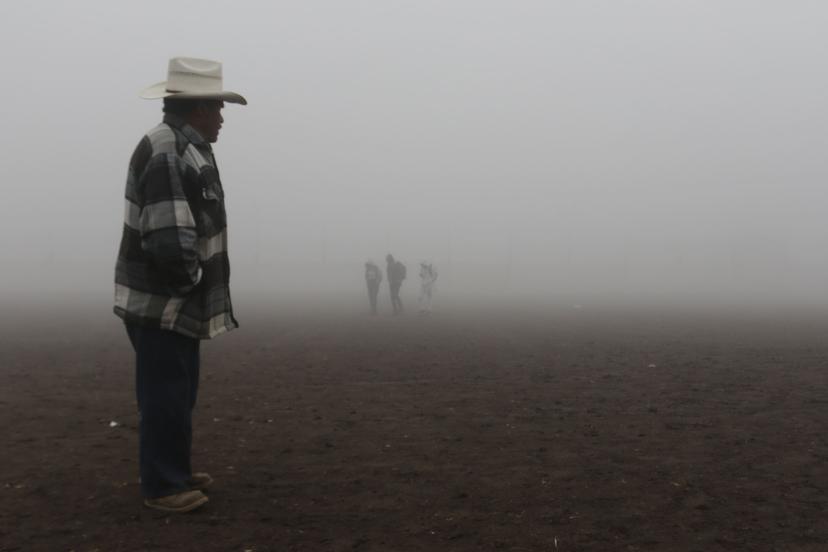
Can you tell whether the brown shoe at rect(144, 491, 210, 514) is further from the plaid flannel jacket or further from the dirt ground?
the plaid flannel jacket

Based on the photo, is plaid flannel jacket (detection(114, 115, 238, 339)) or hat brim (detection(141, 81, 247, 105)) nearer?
plaid flannel jacket (detection(114, 115, 238, 339))

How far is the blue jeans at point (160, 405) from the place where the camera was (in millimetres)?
4402

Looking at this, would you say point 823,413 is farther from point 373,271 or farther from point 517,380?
point 373,271

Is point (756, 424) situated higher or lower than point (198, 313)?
lower

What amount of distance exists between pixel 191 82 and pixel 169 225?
3.12 feet

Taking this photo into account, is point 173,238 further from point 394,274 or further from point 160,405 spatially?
point 394,274

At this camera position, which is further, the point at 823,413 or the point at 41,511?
the point at 823,413

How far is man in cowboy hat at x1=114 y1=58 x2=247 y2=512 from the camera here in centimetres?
429

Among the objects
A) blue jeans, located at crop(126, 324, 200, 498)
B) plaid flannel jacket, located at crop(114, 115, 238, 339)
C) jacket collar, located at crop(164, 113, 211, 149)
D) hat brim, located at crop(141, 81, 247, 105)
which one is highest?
hat brim, located at crop(141, 81, 247, 105)

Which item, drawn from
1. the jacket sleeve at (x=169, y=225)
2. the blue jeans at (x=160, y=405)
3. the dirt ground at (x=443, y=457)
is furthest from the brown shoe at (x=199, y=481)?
the jacket sleeve at (x=169, y=225)

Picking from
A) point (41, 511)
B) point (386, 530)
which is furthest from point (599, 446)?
point (41, 511)

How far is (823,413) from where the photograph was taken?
23.9 feet

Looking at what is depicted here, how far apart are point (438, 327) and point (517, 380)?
455 inches

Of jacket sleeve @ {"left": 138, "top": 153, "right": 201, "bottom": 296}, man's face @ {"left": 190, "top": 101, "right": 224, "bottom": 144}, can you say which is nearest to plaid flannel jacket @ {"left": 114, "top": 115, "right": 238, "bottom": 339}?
jacket sleeve @ {"left": 138, "top": 153, "right": 201, "bottom": 296}
